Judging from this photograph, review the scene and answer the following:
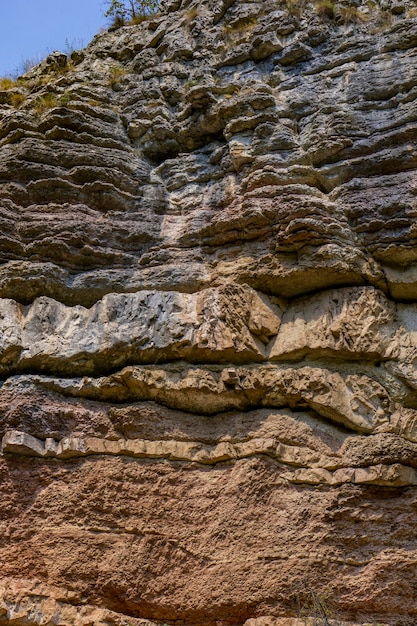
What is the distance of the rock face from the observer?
6242mm

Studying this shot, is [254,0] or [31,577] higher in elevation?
[254,0]

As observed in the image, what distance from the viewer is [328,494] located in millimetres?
6309

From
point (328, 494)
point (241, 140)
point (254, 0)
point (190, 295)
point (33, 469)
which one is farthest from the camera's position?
point (254, 0)

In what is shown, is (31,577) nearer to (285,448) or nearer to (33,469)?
(33,469)

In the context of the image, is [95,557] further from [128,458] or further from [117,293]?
[117,293]

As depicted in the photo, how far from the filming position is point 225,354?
6.94 m

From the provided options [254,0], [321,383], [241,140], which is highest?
→ [254,0]

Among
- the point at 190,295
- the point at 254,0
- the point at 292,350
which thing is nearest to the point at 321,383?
the point at 292,350

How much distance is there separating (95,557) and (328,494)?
2234 mm

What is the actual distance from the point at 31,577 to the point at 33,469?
984mm

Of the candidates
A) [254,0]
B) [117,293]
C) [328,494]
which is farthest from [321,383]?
[254,0]

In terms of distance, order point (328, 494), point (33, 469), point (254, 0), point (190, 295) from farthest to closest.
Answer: point (254, 0), point (190, 295), point (33, 469), point (328, 494)

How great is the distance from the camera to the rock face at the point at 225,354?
6242mm

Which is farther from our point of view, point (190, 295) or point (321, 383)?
point (190, 295)
